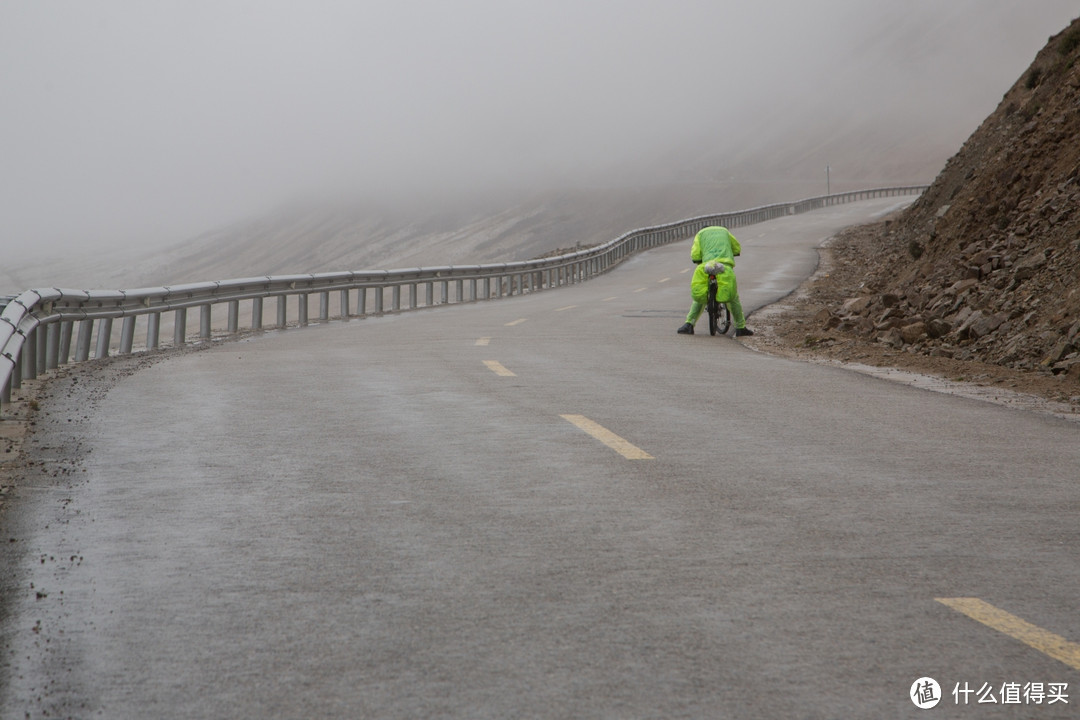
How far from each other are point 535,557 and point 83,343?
12.2 m

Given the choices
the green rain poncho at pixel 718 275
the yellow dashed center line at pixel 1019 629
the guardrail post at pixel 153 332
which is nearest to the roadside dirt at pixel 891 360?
the green rain poncho at pixel 718 275

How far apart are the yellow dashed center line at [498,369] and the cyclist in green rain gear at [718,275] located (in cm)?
614

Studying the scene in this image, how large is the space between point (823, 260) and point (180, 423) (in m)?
36.5

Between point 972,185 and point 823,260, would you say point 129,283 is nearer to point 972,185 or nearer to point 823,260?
point 823,260

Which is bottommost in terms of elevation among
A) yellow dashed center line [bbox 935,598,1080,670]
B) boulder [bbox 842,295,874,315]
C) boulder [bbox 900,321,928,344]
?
yellow dashed center line [bbox 935,598,1080,670]

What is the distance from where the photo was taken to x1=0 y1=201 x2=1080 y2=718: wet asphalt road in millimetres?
4375

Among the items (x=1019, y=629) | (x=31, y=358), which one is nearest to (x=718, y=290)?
(x=31, y=358)

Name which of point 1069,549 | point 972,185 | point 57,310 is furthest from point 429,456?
point 972,185

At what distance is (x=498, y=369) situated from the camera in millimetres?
14938

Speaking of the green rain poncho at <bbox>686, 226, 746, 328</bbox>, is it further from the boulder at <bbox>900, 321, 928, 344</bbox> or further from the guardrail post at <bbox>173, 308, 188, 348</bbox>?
the guardrail post at <bbox>173, 308, 188, 348</bbox>

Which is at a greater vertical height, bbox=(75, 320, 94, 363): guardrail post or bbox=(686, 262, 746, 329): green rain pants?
bbox=(686, 262, 746, 329): green rain pants

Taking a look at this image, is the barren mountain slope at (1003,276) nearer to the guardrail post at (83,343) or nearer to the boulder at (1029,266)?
the boulder at (1029,266)

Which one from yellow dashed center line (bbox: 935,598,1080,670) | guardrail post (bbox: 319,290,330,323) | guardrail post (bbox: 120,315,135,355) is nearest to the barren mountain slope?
yellow dashed center line (bbox: 935,598,1080,670)

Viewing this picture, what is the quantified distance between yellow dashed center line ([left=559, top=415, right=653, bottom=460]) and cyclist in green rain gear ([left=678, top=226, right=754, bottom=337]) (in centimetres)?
1059
